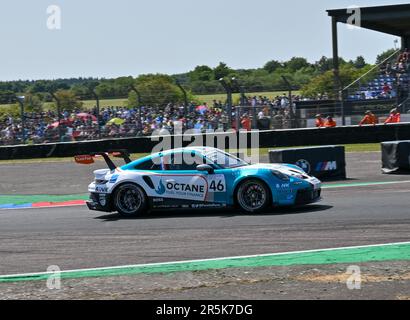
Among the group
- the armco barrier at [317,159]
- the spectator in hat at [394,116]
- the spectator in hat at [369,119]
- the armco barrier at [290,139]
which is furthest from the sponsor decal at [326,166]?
the spectator in hat at [369,119]

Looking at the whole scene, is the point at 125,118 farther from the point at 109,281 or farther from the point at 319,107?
the point at 109,281

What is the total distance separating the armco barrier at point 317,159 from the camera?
1744 centimetres

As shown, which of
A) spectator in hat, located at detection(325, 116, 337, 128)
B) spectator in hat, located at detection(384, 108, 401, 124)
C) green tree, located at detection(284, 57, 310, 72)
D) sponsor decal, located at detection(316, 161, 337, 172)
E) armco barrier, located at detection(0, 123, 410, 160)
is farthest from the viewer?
green tree, located at detection(284, 57, 310, 72)

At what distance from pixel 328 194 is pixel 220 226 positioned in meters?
3.93

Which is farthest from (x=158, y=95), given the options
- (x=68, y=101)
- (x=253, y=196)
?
(x=253, y=196)

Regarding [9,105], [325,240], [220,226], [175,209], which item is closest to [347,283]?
[325,240]

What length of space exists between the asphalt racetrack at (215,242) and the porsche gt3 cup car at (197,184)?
243 millimetres

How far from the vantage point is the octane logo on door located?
13250 mm

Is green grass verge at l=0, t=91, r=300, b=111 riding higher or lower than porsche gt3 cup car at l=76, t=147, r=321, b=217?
higher

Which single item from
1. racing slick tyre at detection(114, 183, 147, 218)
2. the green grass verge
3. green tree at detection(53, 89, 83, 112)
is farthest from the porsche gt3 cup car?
green tree at detection(53, 89, 83, 112)

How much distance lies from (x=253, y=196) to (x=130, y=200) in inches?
87.7

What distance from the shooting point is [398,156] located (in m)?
18.1

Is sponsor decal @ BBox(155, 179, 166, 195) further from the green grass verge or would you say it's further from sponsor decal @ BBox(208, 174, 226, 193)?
the green grass verge

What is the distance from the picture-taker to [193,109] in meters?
28.3
